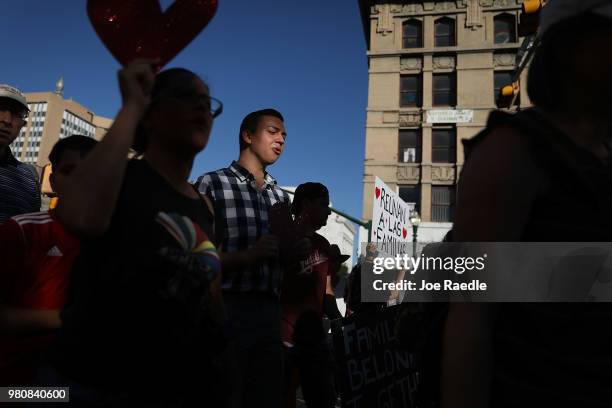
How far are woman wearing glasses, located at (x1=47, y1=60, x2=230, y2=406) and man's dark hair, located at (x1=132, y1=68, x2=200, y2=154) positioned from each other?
0.17 metres

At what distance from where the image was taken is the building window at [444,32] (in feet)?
78.8

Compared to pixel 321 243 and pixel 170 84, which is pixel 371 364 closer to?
pixel 321 243

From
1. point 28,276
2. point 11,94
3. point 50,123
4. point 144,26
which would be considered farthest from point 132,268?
point 50,123

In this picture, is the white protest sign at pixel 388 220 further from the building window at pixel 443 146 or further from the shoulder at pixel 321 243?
the building window at pixel 443 146

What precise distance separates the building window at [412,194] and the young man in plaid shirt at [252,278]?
64.8 ft

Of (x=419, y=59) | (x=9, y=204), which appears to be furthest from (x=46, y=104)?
(x=9, y=204)

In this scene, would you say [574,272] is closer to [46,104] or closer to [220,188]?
[220,188]

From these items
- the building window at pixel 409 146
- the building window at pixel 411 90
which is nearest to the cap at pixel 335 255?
the building window at pixel 409 146

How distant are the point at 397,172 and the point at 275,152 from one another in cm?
2018

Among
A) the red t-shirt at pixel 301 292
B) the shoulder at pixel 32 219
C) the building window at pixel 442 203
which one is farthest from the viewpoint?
the building window at pixel 442 203

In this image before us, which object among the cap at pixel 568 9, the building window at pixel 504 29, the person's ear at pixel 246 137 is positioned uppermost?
the building window at pixel 504 29

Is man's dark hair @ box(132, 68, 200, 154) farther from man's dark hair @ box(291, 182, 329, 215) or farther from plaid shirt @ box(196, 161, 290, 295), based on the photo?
man's dark hair @ box(291, 182, 329, 215)

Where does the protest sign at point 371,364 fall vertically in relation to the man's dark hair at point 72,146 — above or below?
below

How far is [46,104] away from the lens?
91.6 metres
